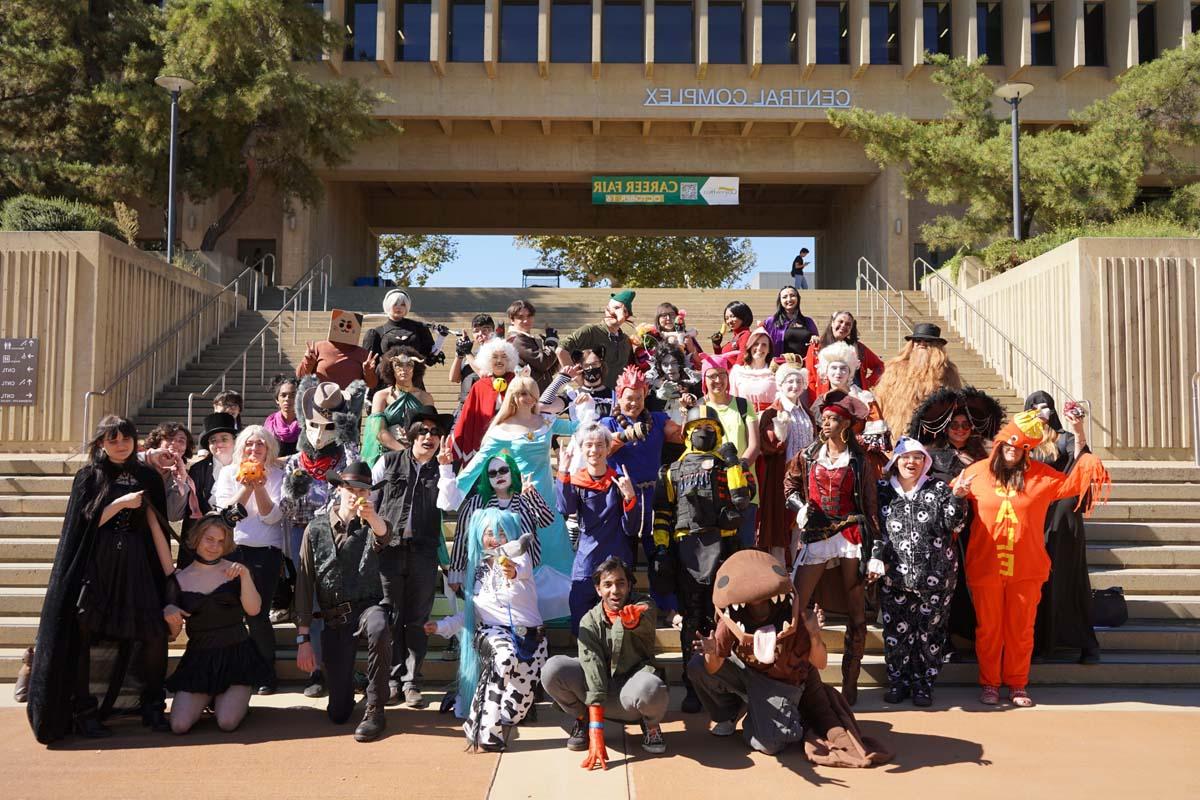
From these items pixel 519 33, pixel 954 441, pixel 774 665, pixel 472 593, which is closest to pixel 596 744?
pixel 774 665

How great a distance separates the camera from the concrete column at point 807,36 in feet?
74.7

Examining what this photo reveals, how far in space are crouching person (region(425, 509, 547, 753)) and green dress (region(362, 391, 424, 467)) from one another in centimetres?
131

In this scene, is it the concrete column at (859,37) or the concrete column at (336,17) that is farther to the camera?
the concrete column at (859,37)

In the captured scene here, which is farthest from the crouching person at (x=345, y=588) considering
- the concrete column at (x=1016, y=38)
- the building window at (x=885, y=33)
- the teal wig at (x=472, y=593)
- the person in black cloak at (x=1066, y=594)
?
the concrete column at (x=1016, y=38)

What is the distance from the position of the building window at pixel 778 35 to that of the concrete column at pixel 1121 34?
24.7 ft

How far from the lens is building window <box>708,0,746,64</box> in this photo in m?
23.5

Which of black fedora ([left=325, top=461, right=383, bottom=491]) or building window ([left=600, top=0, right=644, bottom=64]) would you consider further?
building window ([left=600, top=0, right=644, bottom=64])

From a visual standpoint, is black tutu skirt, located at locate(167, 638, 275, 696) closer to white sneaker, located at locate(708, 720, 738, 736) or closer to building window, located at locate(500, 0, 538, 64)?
white sneaker, located at locate(708, 720, 738, 736)

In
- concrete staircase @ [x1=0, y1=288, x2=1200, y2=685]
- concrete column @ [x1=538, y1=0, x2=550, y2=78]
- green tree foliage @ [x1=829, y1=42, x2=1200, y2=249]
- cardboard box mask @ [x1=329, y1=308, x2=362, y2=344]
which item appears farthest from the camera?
concrete column @ [x1=538, y1=0, x2=550, y2=78]

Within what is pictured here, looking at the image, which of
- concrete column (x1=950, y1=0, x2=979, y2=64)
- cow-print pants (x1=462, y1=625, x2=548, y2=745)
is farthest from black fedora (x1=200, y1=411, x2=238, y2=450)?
concrete column (x1=950, y1=0, x2=979, y2=64)

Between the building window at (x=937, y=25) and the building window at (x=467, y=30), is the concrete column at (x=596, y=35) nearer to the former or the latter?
the building window at (x=467, y=30)

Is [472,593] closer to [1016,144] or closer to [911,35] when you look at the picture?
[1016,144]

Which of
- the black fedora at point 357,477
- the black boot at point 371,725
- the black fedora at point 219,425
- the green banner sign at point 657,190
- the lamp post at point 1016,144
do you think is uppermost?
the green banner sign at point 657,190

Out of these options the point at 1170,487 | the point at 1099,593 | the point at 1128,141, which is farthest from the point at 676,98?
the point at 1099,593
